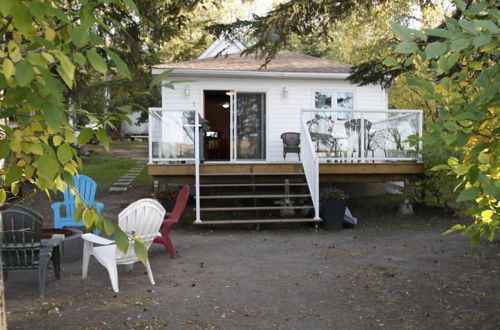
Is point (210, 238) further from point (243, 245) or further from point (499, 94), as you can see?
point (499, 94)

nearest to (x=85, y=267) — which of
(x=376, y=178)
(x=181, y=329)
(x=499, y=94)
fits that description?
(x=181, y=329)

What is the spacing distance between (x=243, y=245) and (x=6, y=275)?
376 cm

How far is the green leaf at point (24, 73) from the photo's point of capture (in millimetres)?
1223

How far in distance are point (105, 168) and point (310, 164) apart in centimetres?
1393

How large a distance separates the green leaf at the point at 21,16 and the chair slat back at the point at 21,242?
186 inches

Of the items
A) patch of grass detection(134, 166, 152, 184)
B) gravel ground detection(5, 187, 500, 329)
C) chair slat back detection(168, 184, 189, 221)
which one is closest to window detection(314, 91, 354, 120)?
gravel ground detection(5, 187, 500, 329)

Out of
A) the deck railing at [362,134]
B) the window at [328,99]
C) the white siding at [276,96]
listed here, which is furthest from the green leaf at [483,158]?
the window at [328,99]

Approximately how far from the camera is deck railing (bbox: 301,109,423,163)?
439 inches

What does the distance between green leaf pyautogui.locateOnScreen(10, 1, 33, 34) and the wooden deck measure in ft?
30.8

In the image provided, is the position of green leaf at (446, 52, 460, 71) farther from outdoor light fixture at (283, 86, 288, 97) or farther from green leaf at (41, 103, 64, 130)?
outdoor light fixture at (283, 86, 288, 97)

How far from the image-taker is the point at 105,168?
22.0m

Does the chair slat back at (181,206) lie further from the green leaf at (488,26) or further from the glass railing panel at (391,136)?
the green leaf at (488,26)

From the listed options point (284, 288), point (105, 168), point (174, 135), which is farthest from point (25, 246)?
point (105, 168)

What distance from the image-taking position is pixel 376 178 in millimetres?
11445
